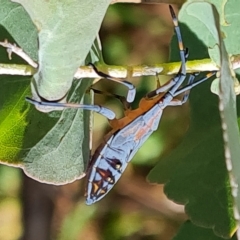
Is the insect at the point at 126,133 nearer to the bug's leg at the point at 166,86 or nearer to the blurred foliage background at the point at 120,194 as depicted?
the bug's leg at the point at 166,86

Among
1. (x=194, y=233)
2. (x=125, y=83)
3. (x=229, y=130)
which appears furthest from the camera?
(x=194, y=233)

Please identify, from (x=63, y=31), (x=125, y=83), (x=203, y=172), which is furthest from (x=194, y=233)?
(x=63, y=31)

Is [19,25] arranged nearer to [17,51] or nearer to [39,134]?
[17,51]

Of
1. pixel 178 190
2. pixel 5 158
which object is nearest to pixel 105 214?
pixel 178 190

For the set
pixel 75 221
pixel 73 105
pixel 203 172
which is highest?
pixel 73 105

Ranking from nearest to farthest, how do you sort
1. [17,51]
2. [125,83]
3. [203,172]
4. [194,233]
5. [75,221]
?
[17,51]
[125,83]
[203,172]
[194,233]
[75,221]

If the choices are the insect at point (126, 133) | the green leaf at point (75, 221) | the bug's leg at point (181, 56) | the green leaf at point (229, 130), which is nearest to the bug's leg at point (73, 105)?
the insect at point (126, 133)

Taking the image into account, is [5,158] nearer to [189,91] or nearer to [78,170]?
[78,170]
